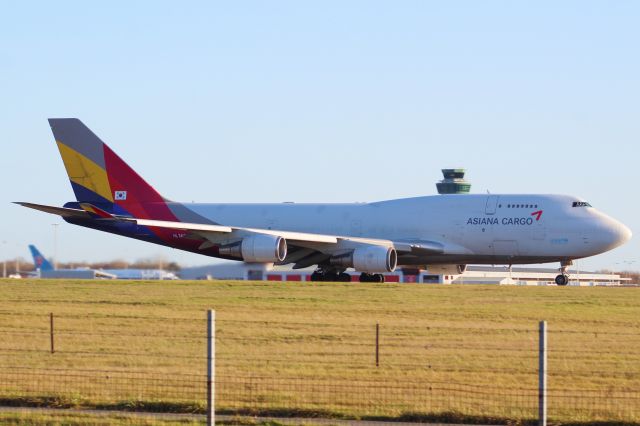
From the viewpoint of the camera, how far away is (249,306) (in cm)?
3369

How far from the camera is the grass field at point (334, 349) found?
1800 cm

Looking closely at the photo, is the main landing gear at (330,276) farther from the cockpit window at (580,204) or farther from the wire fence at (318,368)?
the wire fence at (318,368)

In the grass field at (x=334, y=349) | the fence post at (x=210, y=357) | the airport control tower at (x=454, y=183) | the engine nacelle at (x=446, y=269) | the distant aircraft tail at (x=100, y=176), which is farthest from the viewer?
the airport control tower at (x=454, y=183)

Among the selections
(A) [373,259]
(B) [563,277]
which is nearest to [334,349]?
(A) [373,259]

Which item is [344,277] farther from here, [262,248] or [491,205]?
[491,205]

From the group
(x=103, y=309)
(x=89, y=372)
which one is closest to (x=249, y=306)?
(x=103, y=309)

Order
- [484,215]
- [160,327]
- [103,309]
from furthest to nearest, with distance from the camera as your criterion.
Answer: [484,215] → [103,309] → [160,327]

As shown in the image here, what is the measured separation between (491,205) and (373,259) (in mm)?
5619

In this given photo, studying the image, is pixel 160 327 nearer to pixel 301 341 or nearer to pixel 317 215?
pixel 301 341

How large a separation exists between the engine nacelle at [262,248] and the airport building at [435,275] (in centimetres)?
102

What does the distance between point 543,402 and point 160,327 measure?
16.7 m

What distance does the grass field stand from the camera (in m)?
18.0

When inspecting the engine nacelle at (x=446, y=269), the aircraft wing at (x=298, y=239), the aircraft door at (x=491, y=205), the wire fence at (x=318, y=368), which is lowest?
the wire fence at (x=318, y=368)

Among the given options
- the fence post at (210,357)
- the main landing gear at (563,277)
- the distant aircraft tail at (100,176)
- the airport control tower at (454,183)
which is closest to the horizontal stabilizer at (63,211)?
the distant aircraft tail at (100,176)
